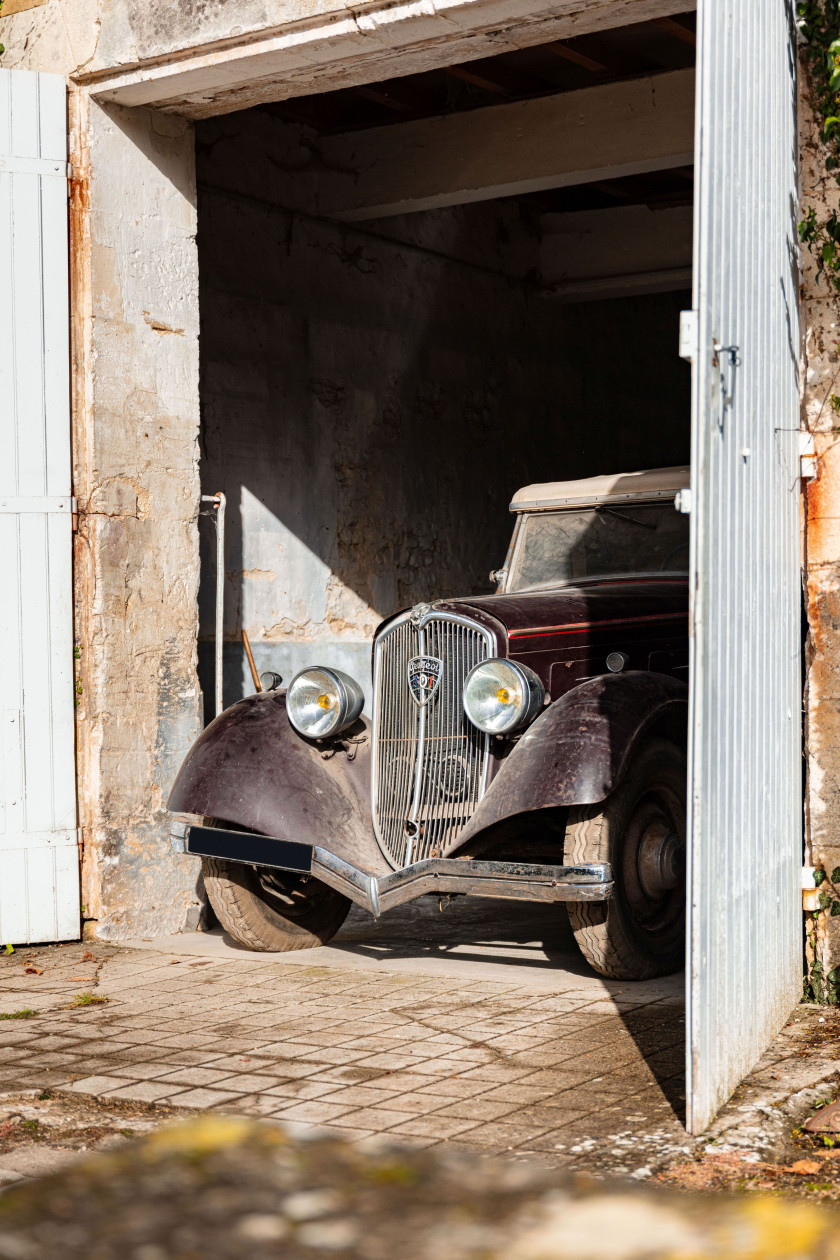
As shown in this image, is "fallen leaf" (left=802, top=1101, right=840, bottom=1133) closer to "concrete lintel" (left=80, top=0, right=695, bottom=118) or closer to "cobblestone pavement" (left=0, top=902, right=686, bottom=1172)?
"cobblestone pavement" (left=0, top=902, right=686, bottom=1172)

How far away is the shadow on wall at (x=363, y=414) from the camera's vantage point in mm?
8414

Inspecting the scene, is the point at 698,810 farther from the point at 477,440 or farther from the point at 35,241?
the point at 477,440

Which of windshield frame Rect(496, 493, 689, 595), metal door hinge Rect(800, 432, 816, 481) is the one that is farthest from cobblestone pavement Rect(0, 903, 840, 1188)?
metal door hinge Rect(800, 432, 816, 481)

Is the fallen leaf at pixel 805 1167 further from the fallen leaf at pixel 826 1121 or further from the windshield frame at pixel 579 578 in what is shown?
the windshield frame at pixel 579 578

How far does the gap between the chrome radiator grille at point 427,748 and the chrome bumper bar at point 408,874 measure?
0.71 feet

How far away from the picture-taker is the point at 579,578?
6.20 meters

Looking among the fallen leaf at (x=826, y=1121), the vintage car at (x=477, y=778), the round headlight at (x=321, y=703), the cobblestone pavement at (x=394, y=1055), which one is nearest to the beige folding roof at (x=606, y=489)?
the vintage car at (x=477, y=778)

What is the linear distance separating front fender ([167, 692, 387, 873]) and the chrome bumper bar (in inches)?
3.9

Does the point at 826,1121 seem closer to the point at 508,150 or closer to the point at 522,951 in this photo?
the point at 522,951

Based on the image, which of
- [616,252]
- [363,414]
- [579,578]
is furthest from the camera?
[616,252]

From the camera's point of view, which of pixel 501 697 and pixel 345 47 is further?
pixel 345 47

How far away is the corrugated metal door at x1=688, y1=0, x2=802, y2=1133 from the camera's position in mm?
3414

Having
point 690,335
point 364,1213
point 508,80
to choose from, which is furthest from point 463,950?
point 508,80

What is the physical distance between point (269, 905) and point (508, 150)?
508 cm
